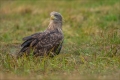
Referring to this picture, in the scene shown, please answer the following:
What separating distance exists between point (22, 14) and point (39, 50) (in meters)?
7.96

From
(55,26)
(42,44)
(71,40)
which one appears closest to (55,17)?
(55,26)

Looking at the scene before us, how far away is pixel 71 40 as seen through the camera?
1175 centimetres

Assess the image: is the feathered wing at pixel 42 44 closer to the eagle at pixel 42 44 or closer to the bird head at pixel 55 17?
the eagle at pixel 42 44

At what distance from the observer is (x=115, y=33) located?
1034 centimetres

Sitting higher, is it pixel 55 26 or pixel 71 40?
pixel 55 26

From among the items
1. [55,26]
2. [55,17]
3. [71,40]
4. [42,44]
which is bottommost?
[71,40]

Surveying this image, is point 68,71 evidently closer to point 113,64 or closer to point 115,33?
point 113,64

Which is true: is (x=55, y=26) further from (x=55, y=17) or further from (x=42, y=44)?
(x=42, y=44)

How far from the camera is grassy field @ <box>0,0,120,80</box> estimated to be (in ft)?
Result: 26.1

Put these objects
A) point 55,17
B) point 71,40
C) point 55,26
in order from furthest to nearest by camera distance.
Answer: point 71,40 < point 55,17 < point 55,26

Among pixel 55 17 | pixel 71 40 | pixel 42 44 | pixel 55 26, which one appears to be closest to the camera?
pixel 42 44

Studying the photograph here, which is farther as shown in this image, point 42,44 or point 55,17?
point 55,17

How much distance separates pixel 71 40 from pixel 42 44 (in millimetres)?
2462

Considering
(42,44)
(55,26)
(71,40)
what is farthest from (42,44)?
(71,40)
